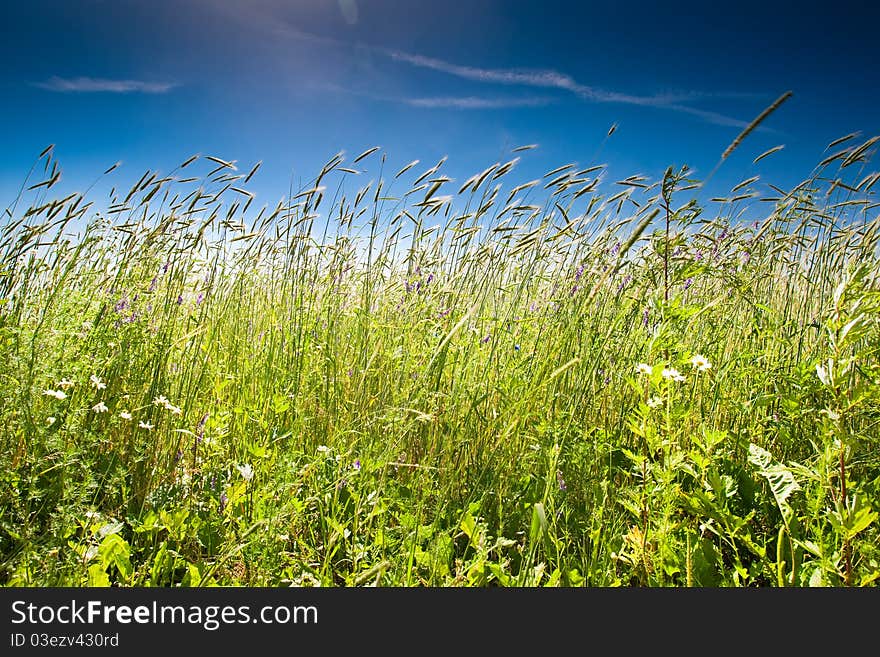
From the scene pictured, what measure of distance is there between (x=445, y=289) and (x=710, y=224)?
1.34 metres

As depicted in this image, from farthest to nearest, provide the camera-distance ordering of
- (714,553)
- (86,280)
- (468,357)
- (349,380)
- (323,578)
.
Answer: (349,380), (86,280), (468,357), (714,553), (323,578)

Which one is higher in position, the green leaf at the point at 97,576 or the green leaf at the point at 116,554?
the green leaf at the point at 116,554

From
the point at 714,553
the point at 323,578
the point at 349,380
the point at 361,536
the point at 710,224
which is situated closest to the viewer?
the point at 323,578

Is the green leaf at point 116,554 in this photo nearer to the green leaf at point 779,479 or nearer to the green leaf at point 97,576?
the green leaf at point 97,576

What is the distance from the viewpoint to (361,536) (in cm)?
156

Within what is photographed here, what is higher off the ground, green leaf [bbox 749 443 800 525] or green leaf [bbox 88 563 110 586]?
green leaf [bbox 749 443 800 525]

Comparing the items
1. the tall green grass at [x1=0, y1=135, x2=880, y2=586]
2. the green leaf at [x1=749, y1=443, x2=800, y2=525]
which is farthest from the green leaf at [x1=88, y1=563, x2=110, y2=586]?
the green leaf at [x1=749, y1=443, x2=800, y2=525]

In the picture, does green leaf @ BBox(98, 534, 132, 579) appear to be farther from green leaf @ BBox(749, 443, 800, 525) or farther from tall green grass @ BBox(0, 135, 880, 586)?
green leaf @ BBox(749, 443, 800, 525)

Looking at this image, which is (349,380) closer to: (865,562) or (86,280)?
(86,280)

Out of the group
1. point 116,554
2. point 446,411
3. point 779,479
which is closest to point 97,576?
point 116,554

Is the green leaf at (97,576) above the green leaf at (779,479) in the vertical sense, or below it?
below

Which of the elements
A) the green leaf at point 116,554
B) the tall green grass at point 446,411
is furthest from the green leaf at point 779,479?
the green leaf at point 116,554

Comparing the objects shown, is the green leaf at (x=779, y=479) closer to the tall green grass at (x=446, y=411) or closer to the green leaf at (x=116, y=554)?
the tall green grass at (x=446, y=411)

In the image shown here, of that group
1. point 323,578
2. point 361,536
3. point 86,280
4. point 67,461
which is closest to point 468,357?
point 361,536
